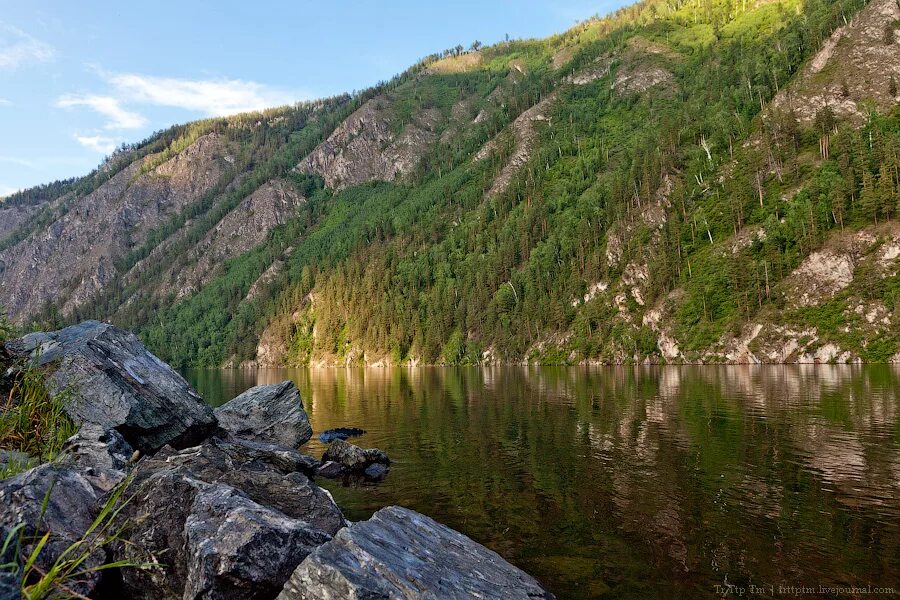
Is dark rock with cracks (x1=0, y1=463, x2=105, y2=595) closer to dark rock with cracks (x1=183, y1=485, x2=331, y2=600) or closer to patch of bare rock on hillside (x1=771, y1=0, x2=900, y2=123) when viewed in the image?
dark rock with cracks (x1=183, y1=485, x2=331, y2=600)

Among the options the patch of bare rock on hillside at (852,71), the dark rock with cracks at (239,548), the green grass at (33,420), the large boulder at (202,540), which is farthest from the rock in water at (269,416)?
the patch of bare rock on hillside at (852,71)

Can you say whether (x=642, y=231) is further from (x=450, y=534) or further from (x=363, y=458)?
(x=450, y=534)

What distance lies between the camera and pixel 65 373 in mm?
18891

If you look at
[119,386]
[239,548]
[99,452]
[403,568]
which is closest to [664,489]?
[403,568]

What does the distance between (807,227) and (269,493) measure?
158m

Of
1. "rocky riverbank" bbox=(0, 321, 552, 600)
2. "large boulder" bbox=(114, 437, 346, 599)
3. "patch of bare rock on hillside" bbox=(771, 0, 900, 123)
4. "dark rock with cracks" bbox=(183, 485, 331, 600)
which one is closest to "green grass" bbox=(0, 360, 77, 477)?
"rocky riverbank" bbox=(0, 321, 552, 600)

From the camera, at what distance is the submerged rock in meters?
43.2

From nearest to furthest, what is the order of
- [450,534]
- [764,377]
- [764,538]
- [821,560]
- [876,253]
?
[450,534] → [821,560] → [764,538] → [764,377] → [876,253]

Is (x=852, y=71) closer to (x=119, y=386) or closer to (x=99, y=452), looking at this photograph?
(x=119, y=386)

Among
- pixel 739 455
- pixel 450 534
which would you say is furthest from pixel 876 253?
pixel 450 534

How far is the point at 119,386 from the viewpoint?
20.2 metres

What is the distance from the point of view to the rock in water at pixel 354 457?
1287 inches

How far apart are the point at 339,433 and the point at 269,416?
678 cm

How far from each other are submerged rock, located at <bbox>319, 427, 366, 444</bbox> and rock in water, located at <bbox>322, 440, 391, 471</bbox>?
8.27m
